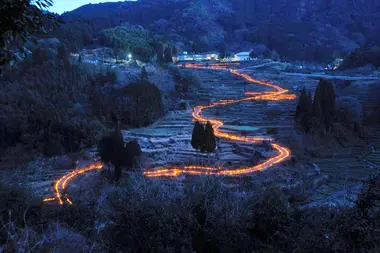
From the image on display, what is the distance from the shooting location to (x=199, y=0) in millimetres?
128500

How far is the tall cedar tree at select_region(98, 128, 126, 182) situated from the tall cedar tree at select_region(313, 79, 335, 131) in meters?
16.1

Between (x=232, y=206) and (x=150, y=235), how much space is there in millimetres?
2182

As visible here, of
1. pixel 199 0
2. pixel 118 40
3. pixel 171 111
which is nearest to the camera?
pixel 171 111

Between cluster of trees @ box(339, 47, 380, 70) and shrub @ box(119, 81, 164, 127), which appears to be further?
cluster of trees @ box(339, 47, 380, 70)

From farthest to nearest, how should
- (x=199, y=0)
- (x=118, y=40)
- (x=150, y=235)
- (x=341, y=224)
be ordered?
1. (x=199, y=0)
2. (x=118, y=40)
3. (x=150, y=235)
4. (x=341, y=224)

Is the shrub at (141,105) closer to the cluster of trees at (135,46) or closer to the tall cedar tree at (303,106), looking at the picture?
the tall cedar tree at (303,106)

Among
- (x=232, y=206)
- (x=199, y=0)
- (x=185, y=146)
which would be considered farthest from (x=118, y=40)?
(x=199, y=0)

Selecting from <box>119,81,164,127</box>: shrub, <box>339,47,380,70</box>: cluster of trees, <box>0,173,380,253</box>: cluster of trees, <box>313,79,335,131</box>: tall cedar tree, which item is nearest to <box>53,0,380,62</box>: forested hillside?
<box>339,47,380,70</box>: cluster of trees

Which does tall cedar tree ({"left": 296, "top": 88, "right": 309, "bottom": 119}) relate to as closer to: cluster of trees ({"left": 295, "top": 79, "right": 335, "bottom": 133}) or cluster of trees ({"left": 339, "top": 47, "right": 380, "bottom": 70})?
cluster of trees ({"left": 295, "top": 79, "right": 335, "bottom": 133})

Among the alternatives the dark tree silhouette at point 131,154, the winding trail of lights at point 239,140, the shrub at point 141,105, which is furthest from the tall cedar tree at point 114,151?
the shrub at point 141,105

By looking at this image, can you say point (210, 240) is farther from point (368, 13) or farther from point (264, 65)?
point (368, 13)

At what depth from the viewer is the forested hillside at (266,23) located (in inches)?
3573

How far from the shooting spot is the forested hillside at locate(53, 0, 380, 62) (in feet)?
298

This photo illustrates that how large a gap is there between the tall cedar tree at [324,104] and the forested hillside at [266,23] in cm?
5421
